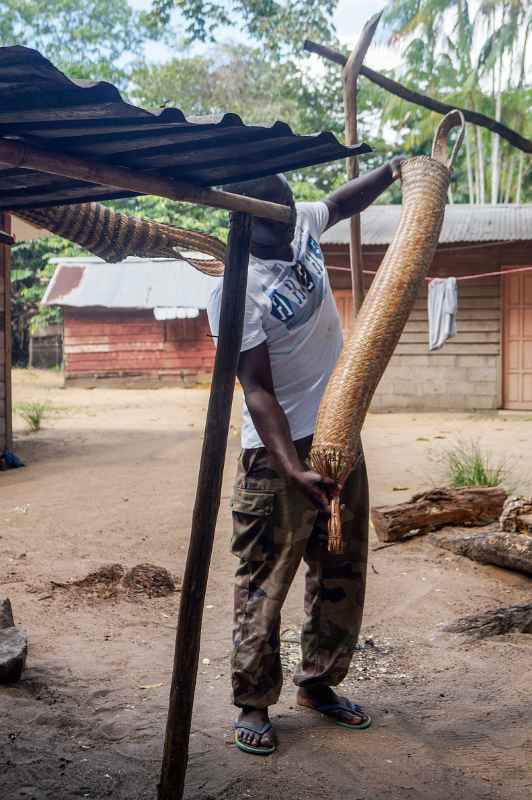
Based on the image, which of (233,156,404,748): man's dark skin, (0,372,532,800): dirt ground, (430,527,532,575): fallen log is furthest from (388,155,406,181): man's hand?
(430,527,532,575): fallen log

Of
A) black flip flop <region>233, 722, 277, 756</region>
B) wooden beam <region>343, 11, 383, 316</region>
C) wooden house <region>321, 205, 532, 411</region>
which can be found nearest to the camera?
black flip flop <region>233, 722, 277, 756</region>

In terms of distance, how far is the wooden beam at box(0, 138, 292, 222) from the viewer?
5.91 ft

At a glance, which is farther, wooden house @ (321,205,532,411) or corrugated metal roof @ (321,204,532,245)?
wooden house @ (321,205,532,411)

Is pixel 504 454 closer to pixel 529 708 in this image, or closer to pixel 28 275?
pixel 529 708

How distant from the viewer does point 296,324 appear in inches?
104

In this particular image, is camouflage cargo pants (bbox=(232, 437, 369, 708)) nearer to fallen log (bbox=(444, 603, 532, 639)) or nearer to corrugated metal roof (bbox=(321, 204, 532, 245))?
fallen log (bbox=(444, 603, 532, 639))

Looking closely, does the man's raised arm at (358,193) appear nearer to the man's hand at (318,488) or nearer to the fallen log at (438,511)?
the man's hand at (318,488)

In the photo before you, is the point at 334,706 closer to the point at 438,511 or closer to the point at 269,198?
the point at 269,198

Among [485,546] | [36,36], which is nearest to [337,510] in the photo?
[485,546]

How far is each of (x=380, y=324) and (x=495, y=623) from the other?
1.98 meters

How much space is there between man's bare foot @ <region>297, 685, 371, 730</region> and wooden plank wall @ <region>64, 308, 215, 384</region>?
1626 cm

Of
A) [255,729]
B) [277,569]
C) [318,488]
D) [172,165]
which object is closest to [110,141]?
[172,165]

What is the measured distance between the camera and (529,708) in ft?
9.75

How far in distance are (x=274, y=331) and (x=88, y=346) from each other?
17.2 meters
